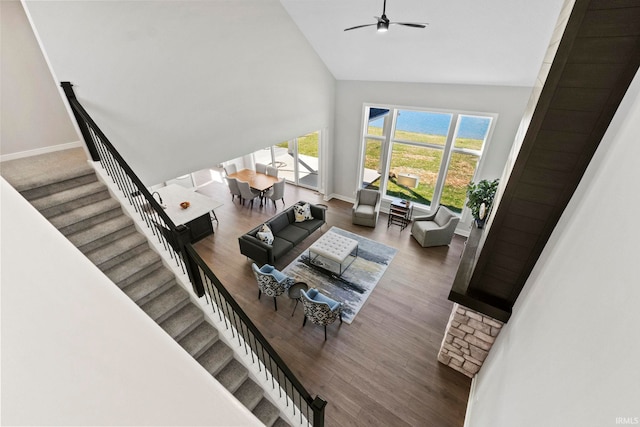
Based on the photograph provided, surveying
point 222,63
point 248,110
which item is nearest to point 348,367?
point 248,110

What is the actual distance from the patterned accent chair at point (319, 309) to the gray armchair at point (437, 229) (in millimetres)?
2981

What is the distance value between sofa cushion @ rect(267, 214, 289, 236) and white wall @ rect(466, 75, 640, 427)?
186 inches

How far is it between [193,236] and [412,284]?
195 inches

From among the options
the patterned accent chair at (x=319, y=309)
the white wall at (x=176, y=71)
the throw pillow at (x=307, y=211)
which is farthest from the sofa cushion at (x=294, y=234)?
the white wall at (x=176, y=71)

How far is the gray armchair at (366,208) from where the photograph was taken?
22.5 feet

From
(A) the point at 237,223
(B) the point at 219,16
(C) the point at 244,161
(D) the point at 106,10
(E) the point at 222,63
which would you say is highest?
(B) the point at 219,16

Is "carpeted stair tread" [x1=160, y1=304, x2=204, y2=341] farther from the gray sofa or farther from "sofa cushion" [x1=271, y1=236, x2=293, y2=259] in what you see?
"sofa cushion" [x1=271, y1=236, x2=293, y2=259]

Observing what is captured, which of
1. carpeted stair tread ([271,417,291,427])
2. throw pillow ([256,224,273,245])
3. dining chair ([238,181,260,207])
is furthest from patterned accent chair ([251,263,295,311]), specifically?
dining chair ([238,181,260,207])

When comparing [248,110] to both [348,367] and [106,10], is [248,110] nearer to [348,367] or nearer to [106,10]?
[106,10]

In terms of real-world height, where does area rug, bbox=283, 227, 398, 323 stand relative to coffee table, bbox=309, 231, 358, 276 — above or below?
below

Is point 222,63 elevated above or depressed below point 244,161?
above

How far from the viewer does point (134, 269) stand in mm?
2691

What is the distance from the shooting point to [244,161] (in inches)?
390

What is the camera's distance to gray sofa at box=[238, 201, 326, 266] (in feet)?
17.3
